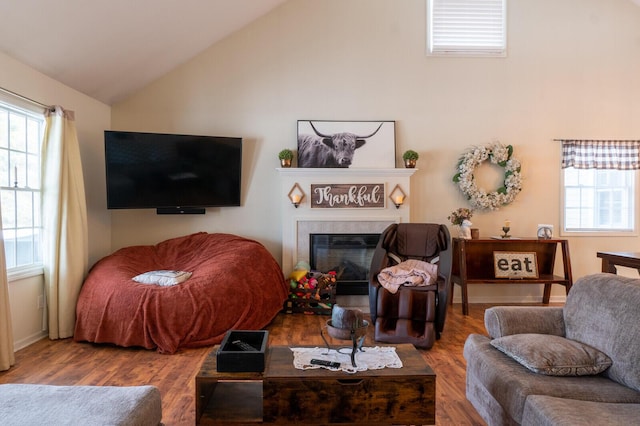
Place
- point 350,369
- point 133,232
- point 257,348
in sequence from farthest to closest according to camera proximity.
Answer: point 133,232, point 257,348, point 350,369

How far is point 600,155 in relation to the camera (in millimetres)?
4902

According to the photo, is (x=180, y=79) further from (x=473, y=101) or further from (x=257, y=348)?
(x=257, y=348)

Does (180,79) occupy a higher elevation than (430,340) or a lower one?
higher

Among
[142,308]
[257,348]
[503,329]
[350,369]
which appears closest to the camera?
[350,369]

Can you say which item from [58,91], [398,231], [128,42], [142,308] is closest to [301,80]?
[128,42]

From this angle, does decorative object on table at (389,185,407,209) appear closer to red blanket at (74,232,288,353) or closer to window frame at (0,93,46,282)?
red blanket at (74,232,288,353)

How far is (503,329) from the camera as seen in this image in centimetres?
221

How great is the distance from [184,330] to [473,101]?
13.6 ft

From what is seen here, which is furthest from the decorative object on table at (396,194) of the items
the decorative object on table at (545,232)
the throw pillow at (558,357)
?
the throw pillow at (558,357)

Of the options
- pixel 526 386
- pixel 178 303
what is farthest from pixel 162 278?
pixel 526 386

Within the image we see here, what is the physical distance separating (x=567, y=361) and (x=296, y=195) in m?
3.27

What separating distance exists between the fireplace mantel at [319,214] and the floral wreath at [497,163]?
25.6 inches

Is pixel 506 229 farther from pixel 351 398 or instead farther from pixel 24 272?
pixel 24 272

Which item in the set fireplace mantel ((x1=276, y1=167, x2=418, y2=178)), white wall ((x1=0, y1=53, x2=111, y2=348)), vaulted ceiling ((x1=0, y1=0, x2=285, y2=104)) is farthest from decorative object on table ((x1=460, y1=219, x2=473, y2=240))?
white wall ((x1=0, y1=53, x2=111, y2=348))
